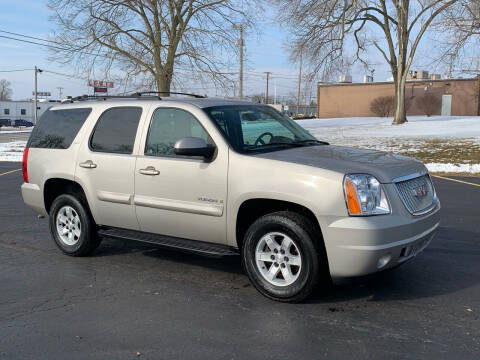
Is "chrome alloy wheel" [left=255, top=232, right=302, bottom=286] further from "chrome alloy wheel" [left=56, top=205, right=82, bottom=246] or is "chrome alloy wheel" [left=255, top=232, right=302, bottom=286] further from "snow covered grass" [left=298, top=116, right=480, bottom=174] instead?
"snow covered grass" [left=298, top=116, right=480, bottom=174]

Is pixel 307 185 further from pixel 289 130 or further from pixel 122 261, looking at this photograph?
pixel 122 261

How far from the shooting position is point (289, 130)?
5.82 m

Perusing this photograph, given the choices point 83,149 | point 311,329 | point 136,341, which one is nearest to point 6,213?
point 83,149

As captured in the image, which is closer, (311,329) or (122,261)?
(311,329)

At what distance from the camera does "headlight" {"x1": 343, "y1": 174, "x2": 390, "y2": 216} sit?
14.0 ft

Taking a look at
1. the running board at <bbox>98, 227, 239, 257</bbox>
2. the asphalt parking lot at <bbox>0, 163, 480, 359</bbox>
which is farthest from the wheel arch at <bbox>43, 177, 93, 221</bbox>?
the asphalt parking lot at <bbox>0, 163, 480, 359</bbox>

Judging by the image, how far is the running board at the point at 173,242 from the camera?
502 centimetres

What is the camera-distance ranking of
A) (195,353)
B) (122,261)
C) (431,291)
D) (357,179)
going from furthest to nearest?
(122,261) < (431,291) < (357,179) < (195,353)

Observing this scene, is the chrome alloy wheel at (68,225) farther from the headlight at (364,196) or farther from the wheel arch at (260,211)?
the headlight at (364,196)

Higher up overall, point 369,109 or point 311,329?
point 369,109

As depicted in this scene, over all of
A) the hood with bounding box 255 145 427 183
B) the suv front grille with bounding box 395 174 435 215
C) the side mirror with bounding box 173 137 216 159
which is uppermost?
the side mirror with bounding box 173 137 216 159

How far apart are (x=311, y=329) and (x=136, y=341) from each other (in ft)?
4.36

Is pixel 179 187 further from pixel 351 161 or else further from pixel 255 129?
pixel 351 161

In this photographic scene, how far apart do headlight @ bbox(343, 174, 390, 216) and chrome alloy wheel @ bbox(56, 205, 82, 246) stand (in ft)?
11.0
